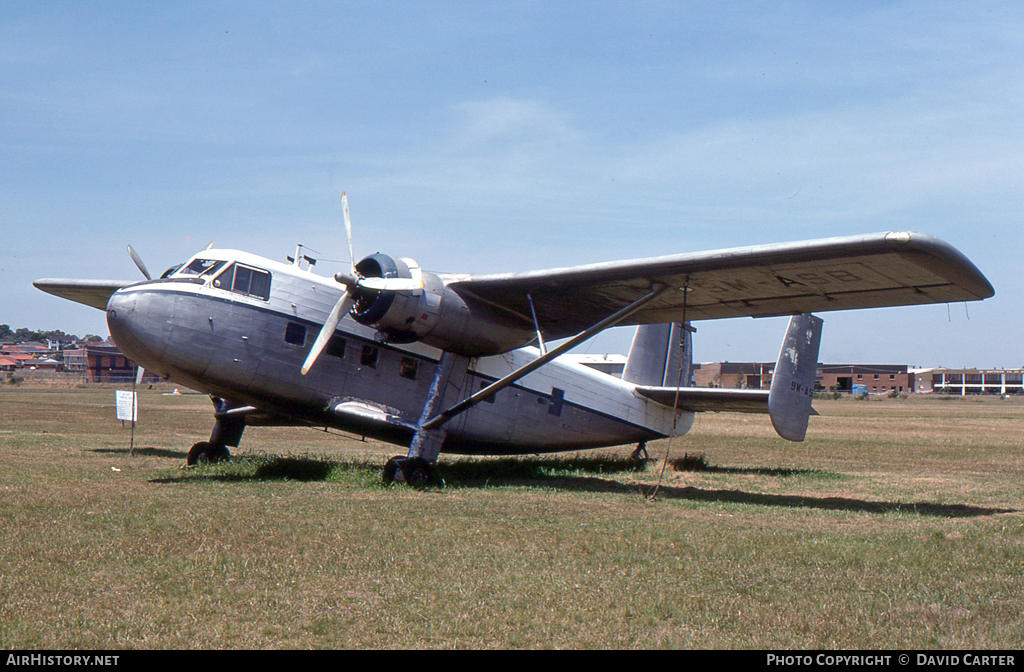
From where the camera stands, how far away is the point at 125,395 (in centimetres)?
2041

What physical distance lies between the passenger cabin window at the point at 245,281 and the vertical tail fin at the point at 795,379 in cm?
962

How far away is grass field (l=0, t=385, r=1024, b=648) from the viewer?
5.38 m

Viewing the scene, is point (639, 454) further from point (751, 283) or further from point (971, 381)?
point (971, 381)

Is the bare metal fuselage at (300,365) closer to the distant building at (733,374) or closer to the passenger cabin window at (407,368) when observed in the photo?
the passenger cabin window at (407,368)

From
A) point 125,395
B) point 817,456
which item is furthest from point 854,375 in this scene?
point 125,395

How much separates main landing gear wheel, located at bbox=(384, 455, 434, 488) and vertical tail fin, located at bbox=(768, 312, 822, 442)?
6.95 m

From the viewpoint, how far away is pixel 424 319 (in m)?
12.8

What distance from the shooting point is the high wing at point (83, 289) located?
1716 cm

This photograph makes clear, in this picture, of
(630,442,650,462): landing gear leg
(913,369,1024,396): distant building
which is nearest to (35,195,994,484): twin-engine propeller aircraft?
(630,442,650,462): landing gear leg

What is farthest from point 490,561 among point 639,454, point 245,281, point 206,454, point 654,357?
point 654,357

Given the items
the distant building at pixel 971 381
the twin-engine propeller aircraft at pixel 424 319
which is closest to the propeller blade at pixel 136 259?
the twin-engine propeller aircraft at pixel 424 319

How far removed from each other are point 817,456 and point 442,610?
1827 cm

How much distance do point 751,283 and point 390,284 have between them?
5.44 metres
